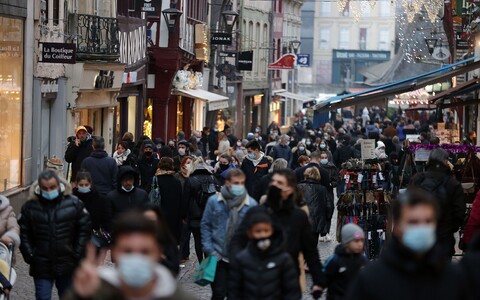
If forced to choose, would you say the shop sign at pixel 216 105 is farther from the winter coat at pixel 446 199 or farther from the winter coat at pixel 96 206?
the winter coat at pixel 96 206

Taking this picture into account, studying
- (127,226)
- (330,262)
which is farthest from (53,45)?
(127,226)

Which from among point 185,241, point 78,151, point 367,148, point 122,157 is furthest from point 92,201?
point 367,148

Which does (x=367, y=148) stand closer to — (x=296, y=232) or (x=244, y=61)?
(x=296, y=232)

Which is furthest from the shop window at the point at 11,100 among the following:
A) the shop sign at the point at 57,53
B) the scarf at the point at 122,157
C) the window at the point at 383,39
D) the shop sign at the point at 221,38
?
the window at the point at 383,39

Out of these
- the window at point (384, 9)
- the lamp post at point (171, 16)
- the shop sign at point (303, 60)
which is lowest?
the shop sign at point (303, 60)

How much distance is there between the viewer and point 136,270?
19.5ft

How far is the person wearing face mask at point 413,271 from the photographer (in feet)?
21.0

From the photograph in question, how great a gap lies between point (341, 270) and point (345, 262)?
75 millimetres

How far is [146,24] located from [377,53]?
77906 millimetres

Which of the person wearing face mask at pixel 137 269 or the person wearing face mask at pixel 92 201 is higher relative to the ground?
the person wearing face mask at pixel 137 269

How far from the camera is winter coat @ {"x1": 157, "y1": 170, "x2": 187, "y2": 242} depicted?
1622cm

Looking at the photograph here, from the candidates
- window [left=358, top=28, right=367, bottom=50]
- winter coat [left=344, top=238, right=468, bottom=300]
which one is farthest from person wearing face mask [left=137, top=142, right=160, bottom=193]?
window [left=358, top=28, right=367, bottom=50]

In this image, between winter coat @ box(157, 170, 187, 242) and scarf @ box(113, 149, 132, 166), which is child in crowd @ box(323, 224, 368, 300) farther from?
scarf @ box(113, 149, 132, 166)

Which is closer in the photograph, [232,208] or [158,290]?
[158,290]
